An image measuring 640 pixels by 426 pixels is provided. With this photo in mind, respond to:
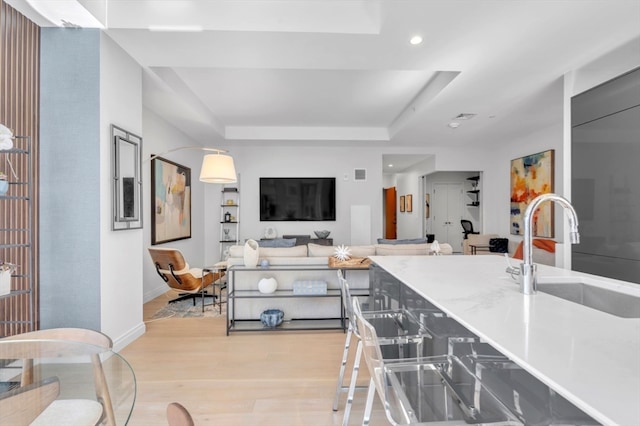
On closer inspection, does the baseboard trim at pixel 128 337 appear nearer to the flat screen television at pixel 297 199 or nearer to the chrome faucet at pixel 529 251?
the chrome faucet at pixel 529 251

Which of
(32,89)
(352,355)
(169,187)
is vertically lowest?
(352,355)

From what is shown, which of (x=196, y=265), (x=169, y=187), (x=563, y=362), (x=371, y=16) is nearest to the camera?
(x=563, y=362)

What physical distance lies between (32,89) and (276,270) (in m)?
2.60

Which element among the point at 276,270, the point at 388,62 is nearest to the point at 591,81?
the point at 388,62

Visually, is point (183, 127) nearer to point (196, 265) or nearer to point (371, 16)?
point (196, 265)

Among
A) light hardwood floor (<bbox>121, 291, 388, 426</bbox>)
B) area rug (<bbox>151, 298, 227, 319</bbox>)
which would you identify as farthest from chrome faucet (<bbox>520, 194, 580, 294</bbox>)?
area rug (<bbox>151, 298, 227, 319</bbox>)

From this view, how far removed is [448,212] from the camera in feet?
30.3

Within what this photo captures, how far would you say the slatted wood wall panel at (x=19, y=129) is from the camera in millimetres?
2408

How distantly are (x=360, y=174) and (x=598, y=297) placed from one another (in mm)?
5814

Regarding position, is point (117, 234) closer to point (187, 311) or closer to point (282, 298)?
point (187, 311)

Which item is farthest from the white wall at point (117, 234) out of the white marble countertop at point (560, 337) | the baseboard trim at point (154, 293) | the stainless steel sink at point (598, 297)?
the stainless steel sink at point (598, 297)

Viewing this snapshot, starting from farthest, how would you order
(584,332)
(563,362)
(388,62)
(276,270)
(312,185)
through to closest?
1. (312,185)
2. (276,270)
3. (388,62)
4. (584,332)
5. (563,362)

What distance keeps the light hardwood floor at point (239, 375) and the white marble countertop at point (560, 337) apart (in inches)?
47.9

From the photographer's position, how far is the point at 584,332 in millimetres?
847
